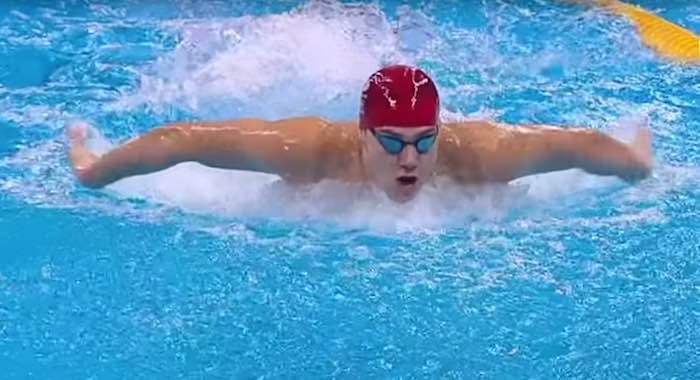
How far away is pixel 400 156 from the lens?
11.0 feet

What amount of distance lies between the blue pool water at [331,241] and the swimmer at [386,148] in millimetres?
136

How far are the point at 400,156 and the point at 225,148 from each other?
0.49 m

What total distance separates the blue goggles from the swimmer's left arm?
11.4 inches

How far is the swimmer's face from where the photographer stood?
3311mm

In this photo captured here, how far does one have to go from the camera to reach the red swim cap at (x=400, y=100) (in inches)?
129

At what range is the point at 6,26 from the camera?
5.37 metres

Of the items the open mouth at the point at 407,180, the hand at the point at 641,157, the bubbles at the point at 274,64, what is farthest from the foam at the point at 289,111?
the open mouth at the point at 407,180

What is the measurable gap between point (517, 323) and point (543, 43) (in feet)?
7.15

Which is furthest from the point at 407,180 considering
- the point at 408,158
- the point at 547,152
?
the point at 547,152

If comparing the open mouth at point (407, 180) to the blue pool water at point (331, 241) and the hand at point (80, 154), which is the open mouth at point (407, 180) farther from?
the hand at point (80, 154)

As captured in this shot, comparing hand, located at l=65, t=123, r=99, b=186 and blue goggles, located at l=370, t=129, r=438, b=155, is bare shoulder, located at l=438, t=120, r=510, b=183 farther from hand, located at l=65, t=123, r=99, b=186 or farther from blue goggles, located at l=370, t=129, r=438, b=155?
hand, located at l=65, t=123, r=99, b=186

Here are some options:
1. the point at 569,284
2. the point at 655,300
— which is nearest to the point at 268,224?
the point at 569,284

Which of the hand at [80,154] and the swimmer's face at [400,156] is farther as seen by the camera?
the hand at [80,154]

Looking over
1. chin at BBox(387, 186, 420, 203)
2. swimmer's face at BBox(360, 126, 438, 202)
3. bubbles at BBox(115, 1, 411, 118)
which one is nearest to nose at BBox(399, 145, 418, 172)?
swimmer's face at BBox(360, 126, 438, 202)
